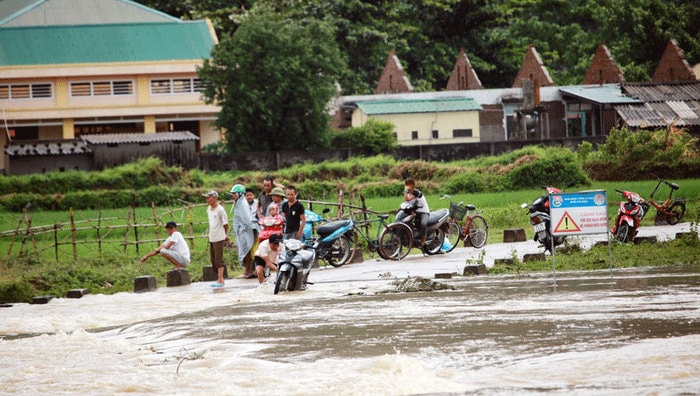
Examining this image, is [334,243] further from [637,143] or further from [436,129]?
[436,129]

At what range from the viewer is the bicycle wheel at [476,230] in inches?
1055

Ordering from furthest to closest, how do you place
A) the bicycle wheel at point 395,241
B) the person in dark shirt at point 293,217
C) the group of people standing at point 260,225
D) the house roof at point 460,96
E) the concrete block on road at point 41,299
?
1. the house roof at point 460,96
2. the bicycle wheel at point 395,241
3. the person in dark shirt at point 293,217
4. the concrete block on road at point 41,299
5. the group of people standing at point 260,225

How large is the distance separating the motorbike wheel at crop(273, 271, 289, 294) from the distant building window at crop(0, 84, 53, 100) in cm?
5178

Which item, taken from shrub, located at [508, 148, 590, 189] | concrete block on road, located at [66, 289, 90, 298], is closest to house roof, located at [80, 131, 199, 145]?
shrub, located at [508, 148, 590, 189]

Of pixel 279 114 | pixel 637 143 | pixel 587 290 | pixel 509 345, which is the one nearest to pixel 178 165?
pixel 279 114

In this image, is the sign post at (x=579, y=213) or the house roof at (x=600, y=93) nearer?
the sign post at (x=579, y=213)

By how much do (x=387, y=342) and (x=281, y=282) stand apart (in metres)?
7.28

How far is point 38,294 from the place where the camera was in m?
23.6

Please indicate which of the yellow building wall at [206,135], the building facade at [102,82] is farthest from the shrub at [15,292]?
the yellow building wall at [206,135]

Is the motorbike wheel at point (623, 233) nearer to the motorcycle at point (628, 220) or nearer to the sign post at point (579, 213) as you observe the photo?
the motorcycle at point (628, 220)

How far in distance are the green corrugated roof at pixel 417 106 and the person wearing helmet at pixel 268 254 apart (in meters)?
43.3

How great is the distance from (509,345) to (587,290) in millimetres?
4915

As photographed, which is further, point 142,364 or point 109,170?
point 109,170

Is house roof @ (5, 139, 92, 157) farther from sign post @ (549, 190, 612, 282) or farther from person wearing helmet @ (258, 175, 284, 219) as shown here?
sign post @ (549, 190, 612, 282)
